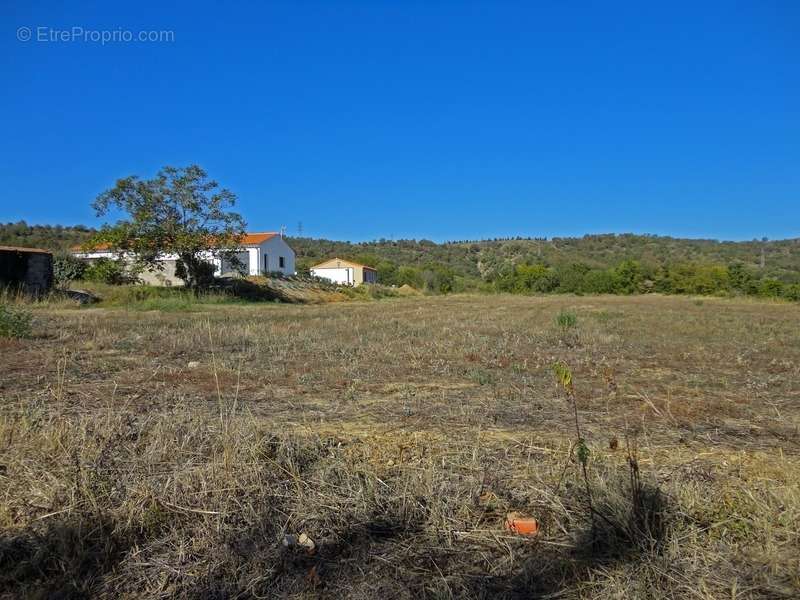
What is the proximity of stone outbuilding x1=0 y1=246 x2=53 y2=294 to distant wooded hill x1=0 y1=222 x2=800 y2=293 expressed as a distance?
25.4m

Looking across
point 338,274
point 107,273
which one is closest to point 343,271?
point 338,274

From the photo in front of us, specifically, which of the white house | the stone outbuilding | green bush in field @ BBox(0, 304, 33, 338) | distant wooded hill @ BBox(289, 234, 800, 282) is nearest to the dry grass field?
green bush in field @ BBox(0, 304, 33, 338)

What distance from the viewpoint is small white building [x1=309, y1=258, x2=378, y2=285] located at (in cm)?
6175

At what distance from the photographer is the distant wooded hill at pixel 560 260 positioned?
46344mm

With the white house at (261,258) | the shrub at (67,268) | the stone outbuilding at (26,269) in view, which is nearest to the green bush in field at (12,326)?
the stone outbuilding at (26,269)

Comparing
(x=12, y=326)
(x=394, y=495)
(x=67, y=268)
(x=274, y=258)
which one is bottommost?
(x=394, y=495)

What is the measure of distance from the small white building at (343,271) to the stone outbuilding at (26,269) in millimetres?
36994

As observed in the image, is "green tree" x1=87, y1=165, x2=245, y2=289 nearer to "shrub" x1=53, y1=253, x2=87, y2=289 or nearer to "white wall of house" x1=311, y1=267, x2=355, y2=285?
"shrub" x1=53, y1=253, x2=87, y2=289

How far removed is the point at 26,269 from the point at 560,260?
207 ft

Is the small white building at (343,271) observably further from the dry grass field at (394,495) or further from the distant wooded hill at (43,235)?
the dry grass field at (394,495)

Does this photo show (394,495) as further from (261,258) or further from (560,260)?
(560,260)

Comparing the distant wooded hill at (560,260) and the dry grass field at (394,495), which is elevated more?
the distant wooded hill at (560,260)

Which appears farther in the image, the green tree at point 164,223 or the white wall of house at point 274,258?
the white wall of house at point 274,258

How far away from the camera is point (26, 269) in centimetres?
2381
